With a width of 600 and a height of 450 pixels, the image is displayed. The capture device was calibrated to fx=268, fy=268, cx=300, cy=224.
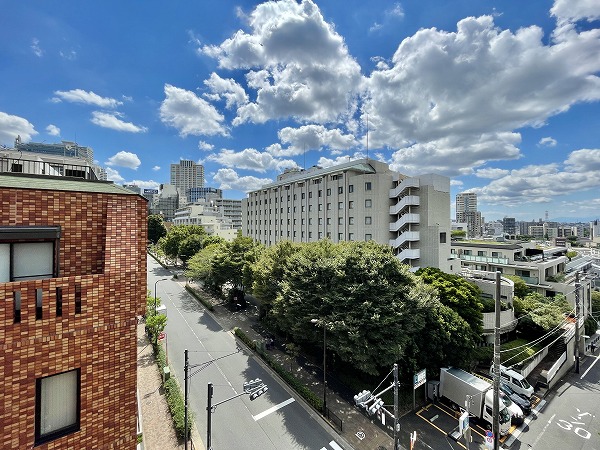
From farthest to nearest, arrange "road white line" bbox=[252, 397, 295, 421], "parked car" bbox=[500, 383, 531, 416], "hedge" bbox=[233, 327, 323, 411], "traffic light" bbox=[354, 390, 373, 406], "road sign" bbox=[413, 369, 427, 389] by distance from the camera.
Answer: "parked car" bbox=[500, 383, 531, 416]
"hedge" bbox=[233, 327, 323, 411]
"road sign" bbox=[413, 369, 427, 389]
"road white line" bbox=[252, 397, 295, 421]
"traffic light" bbox=[354, 390, 373, 406]

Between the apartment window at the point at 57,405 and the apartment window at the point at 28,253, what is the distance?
8.28 ft

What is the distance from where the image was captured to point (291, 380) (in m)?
20.8

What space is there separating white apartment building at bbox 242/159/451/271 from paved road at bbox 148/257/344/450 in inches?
972

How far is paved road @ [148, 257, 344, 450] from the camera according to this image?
16.0m

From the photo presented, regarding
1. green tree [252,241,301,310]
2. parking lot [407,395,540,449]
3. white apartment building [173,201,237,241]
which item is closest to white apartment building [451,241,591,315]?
parking lot [407,395,540,449]

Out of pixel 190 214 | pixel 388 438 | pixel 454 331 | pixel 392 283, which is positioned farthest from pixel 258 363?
pixel 190 214

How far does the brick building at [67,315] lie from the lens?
6.00 meters

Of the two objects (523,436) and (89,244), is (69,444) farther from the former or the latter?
(523,436)

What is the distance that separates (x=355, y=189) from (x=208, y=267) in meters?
25.8

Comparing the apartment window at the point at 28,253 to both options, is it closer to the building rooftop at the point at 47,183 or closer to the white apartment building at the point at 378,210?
the building rooftop at the point at 47,183

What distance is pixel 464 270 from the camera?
1549 inches

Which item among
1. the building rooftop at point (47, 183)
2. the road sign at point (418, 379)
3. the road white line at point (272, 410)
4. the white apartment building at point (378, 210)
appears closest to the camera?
the building rooftop at point (47, 183)

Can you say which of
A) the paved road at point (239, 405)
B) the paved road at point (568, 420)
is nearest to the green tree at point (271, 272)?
the paved road at point (239, 405)

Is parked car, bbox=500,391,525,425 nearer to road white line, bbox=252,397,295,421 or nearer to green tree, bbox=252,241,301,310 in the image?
road white line, bbox=252,397,295,421
